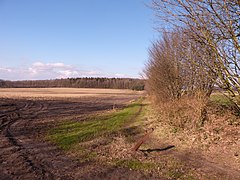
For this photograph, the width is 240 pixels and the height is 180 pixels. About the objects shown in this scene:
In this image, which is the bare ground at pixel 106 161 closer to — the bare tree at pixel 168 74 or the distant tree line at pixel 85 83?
the bare tree at pixel 168 74

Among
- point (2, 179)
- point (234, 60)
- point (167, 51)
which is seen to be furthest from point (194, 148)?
point (167, 51)

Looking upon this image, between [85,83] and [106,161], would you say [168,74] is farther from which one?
[85,83]

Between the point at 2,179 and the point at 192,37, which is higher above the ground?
the point at 192,37

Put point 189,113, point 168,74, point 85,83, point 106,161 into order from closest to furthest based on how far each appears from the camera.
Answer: point 106,161 < point 189,113 < point 168,74 < point 85,83

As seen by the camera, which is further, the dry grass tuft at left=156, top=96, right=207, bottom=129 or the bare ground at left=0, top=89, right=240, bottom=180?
the dry grass tuft at left=156, top=96, right=207, bottom=129

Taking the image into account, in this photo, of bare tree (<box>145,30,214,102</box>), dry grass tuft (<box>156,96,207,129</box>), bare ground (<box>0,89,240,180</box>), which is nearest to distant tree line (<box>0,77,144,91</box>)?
bare tree (<box>145,30,214,102</box>)

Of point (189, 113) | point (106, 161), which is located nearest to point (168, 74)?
point (189, 113)

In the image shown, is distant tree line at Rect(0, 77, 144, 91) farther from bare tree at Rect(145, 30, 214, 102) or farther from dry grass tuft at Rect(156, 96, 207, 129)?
dry grass tuft at Rect(156, 96, 207, 129)

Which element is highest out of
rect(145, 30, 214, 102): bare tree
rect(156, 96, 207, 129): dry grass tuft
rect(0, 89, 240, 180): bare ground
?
rect(145, 30, 214, 102): bare tree

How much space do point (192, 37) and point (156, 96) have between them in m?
12.3

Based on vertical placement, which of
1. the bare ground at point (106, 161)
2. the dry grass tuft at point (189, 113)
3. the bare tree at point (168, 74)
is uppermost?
the bare tree at point (168, 74)

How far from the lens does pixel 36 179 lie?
6027 millimetres

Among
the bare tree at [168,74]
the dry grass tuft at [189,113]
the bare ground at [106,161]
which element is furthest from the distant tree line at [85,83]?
the bare ground at [106,161]

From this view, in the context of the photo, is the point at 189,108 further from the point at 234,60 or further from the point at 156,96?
the point at 156,96
